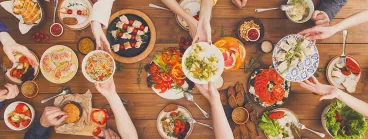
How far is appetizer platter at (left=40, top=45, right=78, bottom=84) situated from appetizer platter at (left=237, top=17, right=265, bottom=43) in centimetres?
150

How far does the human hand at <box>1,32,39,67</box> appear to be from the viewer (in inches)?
101

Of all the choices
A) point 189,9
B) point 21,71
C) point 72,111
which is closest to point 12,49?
point 21,71

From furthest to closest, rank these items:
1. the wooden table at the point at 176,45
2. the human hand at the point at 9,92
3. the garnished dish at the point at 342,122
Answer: the wooden table at the point at 176,45 → the human hand at the point at 9,92 → the garnished dish at the point at 342,122

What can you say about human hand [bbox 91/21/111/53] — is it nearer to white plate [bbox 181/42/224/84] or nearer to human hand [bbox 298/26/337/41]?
white plate [bbox 181/42/224/84]

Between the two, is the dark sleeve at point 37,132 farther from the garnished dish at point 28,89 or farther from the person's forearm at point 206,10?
the person's forearm at point 206,10

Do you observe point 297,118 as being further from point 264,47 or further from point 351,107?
point 264,47

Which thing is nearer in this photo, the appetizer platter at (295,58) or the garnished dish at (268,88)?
the appetizer platter at (295,58)

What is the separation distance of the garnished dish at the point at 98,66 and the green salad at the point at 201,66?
647 millimetres

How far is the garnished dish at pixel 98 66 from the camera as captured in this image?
249 cm

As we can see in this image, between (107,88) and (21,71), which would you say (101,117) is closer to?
(107,88)

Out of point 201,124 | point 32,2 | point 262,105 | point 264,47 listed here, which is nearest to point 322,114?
point 262,105

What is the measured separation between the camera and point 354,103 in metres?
2.46

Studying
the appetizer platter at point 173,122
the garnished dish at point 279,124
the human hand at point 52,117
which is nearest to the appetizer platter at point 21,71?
the human hand at point 52,117

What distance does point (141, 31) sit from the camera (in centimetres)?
267
